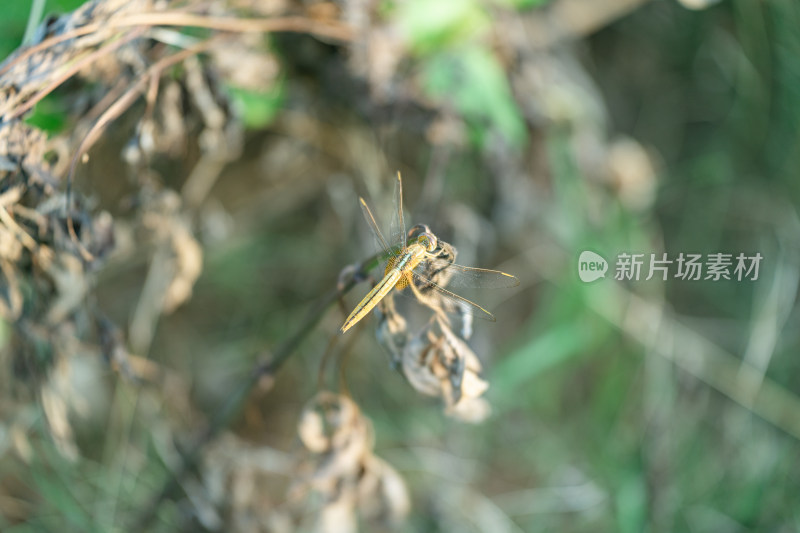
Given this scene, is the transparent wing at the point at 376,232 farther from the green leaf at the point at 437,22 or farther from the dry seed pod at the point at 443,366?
the green leaf at the point at 437,22

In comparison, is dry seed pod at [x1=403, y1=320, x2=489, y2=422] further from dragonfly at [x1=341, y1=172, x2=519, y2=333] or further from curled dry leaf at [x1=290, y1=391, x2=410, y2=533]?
curled dry leaf at [x1=290, y1=391, x2=410, y2=533]

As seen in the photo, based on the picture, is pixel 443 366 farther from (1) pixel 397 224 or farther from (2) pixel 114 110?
(2) pixel 114 110

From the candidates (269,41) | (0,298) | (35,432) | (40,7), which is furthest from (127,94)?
(35,432)

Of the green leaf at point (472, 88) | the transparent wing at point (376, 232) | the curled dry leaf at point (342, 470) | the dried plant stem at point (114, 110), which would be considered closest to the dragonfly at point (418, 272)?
the transparent wing at point (376, 232)

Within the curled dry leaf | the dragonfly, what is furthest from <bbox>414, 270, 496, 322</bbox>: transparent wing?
the curled dry leaf

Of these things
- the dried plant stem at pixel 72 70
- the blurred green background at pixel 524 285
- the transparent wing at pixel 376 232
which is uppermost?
the dried plant stem at pixel 72 70
